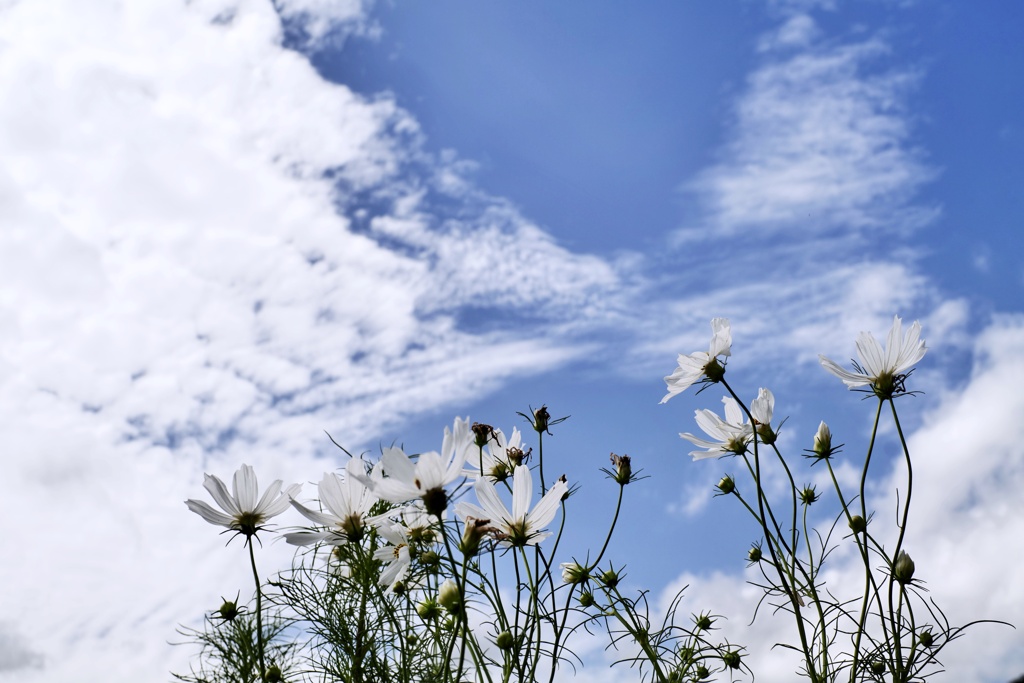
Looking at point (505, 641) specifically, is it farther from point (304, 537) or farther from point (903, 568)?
point (903, 568)

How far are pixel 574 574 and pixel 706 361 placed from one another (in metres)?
0.43

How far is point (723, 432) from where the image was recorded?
137 cm

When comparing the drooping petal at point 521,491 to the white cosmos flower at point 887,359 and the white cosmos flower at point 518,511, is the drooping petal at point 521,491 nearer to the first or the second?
the white cosmos flower at point 518,511

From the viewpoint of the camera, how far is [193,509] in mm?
1035

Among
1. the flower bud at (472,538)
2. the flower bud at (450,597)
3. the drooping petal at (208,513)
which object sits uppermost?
the drooping petal at (208,513)

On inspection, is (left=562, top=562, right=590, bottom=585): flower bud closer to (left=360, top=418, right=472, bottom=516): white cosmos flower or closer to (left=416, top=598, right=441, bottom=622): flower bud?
(left=416, top=598, right=441, bottom=622): flower bud

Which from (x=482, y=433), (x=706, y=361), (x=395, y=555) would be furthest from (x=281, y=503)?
(x=706, y=361)

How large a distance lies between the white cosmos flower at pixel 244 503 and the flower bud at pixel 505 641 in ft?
1.30

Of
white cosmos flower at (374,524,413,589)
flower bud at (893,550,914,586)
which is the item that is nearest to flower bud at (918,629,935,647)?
flower bud at (893,550,914,586)

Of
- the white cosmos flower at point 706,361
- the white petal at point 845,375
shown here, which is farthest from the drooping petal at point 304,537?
the white petal at point 845,375

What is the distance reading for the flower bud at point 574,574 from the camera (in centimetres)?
132

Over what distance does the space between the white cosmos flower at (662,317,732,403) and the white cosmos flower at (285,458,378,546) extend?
52cm

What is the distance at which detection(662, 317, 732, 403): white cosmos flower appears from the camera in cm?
124

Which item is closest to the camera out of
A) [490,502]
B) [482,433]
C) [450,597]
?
[450,597]
